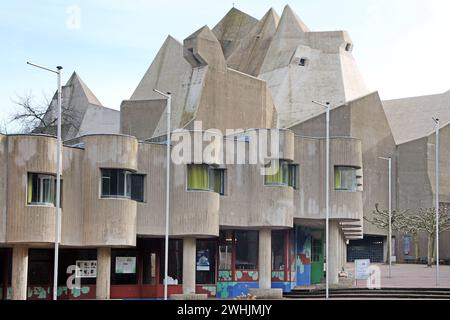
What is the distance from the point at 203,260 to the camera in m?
41.8

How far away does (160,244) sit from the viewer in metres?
40.5

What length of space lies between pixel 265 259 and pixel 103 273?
9.05 metres

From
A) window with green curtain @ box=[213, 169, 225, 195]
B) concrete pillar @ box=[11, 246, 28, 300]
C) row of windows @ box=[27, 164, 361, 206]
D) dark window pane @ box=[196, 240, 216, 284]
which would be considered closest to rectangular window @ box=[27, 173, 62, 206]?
row of windows @ box=[27, 164, 361, 206]

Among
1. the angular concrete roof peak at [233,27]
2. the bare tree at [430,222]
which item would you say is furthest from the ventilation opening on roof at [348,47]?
the bare tree at [430,222]

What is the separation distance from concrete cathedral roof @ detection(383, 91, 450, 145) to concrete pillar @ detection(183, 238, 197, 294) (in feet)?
190

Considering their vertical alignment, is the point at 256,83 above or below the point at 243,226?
above

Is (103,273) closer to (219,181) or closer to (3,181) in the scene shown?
(3,181)

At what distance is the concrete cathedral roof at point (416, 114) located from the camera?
94000 millimetres

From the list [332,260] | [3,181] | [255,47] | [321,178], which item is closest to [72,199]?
[3,181]

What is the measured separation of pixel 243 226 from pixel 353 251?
5401 cm

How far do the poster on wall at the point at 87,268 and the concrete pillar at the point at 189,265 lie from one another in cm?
418

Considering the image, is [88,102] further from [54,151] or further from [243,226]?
[54,151]

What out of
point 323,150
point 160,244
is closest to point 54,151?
point 160,244
